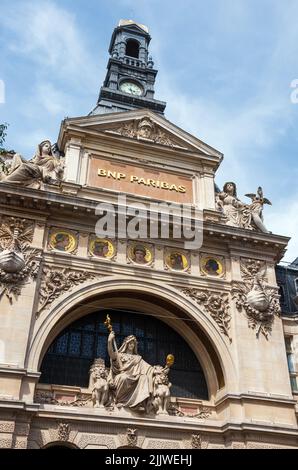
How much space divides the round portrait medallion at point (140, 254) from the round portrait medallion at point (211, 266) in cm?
255

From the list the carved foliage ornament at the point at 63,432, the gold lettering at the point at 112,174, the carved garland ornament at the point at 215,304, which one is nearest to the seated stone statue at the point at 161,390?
the carved garland ornament at the point at 215,304

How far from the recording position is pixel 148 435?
20047 mm

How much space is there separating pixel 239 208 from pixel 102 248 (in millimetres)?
7433

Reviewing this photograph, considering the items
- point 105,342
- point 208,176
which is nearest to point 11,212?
point 105,342

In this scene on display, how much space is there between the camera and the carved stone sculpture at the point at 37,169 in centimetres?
2305

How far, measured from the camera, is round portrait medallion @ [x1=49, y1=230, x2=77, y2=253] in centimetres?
2262

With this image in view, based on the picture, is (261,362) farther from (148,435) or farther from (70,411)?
(70,411)

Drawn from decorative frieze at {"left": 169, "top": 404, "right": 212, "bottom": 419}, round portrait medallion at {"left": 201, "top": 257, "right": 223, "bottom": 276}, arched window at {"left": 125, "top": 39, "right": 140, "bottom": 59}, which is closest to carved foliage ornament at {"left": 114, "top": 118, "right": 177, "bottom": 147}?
round portrait medallion at {"left": 201, "top": 257, "right": 223, "bottom": 276}

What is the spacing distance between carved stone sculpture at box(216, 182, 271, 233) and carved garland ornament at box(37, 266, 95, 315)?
7.70 meters

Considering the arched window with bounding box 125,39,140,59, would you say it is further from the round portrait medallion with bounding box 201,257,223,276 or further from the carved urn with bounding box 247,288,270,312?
the carved urn with bounding box 247,288,270,312

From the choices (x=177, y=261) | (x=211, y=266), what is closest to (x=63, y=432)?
(x=177, y=261)

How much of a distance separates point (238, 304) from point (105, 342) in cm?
589

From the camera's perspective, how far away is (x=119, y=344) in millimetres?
22547

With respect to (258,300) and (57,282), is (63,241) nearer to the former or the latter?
(57,282)
